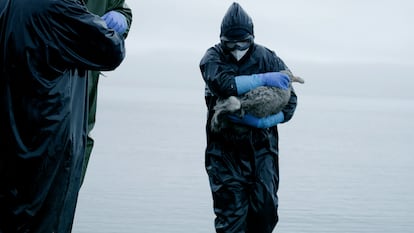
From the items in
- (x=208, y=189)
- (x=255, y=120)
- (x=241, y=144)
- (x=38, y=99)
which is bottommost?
(x=208, y=189)

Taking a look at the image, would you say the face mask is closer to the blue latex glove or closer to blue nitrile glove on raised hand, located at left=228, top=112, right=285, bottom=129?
blue nitrile glove on raised hand, located at left=228, top=112, right=285, bottom=129

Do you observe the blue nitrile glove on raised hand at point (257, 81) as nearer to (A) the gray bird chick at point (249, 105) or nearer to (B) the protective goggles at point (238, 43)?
(A) the gray bird chick at point (249, 105)

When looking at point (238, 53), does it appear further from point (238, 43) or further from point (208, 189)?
point (208, 189)

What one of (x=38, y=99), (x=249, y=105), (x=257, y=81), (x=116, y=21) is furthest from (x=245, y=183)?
(x=38, y=99)

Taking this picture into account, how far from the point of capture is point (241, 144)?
6.43m

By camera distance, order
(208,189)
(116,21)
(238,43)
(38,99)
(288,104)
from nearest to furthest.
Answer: (38,99)
(116,21)
(238,43)
(288,104)
(208,189)

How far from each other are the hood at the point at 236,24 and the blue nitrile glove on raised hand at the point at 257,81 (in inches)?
11.0

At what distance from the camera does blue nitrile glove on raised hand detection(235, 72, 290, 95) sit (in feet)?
20.9

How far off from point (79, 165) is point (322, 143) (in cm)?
1653

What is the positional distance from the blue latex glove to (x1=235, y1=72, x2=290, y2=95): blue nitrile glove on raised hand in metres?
1.13

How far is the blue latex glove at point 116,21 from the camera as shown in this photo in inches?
210

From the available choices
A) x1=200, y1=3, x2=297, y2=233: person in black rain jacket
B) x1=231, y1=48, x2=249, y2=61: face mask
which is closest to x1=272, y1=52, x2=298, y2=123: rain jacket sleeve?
→ x1=200, y1=3, x2=297, y2=233: person in black rain jacket

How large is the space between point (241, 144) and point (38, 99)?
7.00 feet

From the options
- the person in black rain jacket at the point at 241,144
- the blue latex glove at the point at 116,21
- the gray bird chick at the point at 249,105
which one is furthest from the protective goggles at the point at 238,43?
the blue latex glove at the point at 116,21
